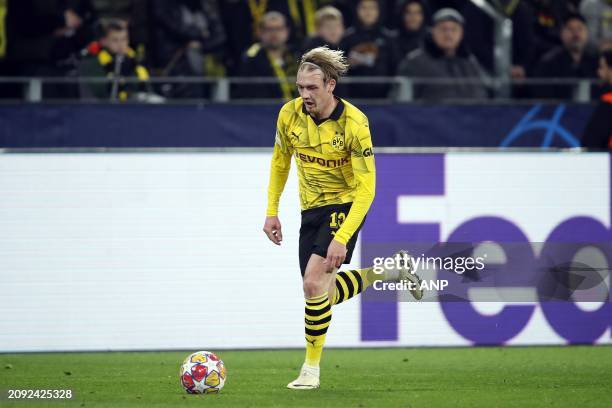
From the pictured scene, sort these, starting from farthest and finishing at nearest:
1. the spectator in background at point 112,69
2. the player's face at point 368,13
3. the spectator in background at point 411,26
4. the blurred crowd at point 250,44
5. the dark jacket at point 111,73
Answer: the spectator in background at point 411,26, the player's face at point 368,13, the blurred crowd at point 250,44, the dark jacket at point 111,73, the spectator in background at point 112,69

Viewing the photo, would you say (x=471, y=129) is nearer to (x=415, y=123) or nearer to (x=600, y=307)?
(x=415, y=123)

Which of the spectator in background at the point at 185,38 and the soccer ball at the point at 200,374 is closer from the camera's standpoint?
the soccer ball at the point at 200,374

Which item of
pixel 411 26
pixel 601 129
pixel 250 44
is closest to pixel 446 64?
pixel 411 26

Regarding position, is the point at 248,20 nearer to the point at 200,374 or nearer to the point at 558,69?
the point at 558,69

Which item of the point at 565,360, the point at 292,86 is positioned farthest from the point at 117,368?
the point at 292,86

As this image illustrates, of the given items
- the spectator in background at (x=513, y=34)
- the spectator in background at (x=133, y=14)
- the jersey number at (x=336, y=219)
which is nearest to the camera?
the jersey number at (x=336, y=219)

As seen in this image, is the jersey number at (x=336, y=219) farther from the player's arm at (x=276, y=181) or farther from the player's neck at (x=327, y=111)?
the player's neck at (x=327, y=111)

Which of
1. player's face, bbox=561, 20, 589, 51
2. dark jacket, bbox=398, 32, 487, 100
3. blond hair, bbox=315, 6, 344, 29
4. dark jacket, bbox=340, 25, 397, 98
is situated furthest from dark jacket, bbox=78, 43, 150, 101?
player's face, bbox=561, 20, 589, 51

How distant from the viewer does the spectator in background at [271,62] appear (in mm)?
14031

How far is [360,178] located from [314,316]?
982 millimetres

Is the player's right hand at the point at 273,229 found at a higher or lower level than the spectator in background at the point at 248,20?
lower

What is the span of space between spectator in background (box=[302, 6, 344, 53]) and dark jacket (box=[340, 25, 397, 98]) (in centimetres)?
42

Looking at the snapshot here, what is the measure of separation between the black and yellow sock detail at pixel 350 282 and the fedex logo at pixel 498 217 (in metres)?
1.49
